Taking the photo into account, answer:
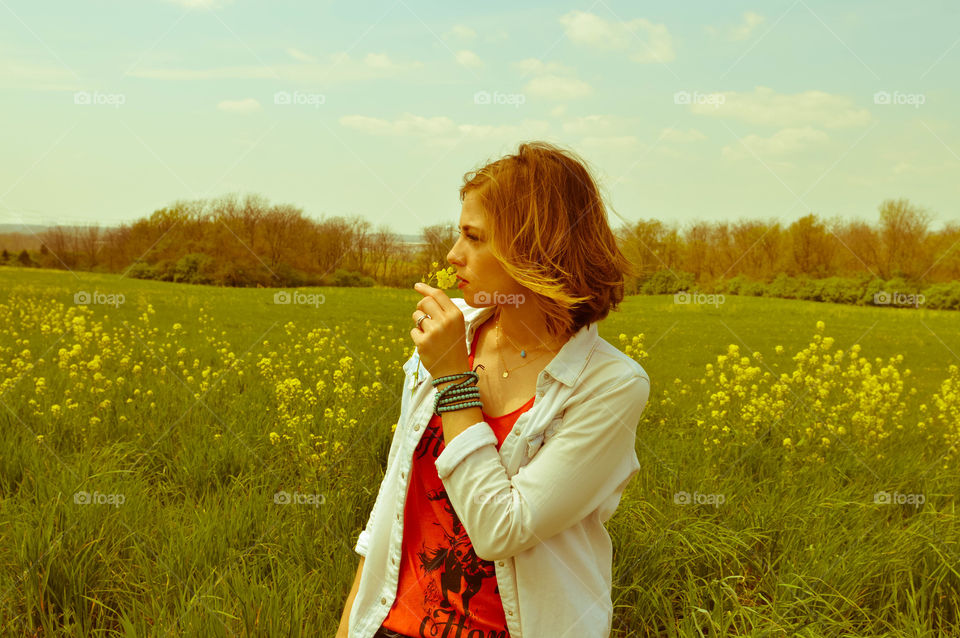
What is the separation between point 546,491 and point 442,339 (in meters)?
0.38

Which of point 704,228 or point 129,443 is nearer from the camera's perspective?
point 129,443

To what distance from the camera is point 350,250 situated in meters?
7.73

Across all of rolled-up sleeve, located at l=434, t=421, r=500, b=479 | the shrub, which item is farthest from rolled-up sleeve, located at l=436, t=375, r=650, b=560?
the shrub

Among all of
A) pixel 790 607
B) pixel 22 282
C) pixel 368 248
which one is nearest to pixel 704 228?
pixel 368 248

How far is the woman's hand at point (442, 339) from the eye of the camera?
4.60 ft

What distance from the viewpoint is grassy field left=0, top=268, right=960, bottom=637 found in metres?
2.91

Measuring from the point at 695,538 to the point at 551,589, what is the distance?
2.10 metres

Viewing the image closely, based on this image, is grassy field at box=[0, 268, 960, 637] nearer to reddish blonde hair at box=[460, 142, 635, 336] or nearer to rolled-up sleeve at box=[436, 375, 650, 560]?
rolled-up sleeve at box=[436, 375, 650, 560]

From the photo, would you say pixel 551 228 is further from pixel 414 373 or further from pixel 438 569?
pixel 438 569

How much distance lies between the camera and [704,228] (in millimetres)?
10016

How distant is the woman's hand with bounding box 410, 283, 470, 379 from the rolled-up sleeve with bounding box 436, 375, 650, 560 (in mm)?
147

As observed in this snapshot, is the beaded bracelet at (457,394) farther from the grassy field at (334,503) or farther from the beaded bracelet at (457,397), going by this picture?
the grassy field at (334,503)

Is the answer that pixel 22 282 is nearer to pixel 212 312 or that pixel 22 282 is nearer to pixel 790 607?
pixel 212 312

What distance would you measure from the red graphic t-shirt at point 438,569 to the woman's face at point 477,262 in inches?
11.1
